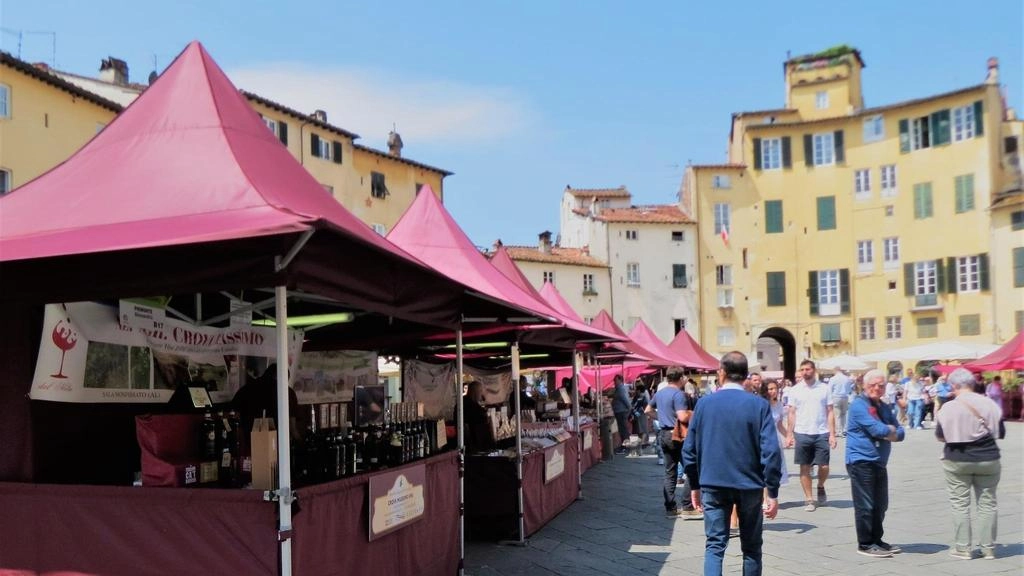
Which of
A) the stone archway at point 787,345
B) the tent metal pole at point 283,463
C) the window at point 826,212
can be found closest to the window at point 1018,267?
the window at point 826,212

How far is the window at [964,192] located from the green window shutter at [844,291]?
236 inches

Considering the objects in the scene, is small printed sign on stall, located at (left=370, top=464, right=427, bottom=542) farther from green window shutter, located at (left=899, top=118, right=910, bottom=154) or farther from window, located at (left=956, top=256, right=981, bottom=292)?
green window shutter, located at (left=899, top=118, right=910, bottom=154)

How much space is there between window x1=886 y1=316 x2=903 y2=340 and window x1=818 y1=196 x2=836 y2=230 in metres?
5.55

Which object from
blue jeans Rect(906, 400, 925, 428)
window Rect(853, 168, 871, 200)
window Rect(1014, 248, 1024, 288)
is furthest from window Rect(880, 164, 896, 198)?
blue jeans Rect(906, 400, 925, 428)

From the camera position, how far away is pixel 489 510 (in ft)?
29.3

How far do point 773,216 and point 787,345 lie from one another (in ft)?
22.9

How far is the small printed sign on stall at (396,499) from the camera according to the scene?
534 centimetres

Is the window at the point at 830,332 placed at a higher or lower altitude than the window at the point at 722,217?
lower

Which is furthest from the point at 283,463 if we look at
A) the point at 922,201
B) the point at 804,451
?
the point at 922,201

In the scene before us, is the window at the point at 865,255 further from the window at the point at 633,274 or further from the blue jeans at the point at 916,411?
the blue jeans at the point at 916,411

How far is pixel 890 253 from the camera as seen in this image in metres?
43.9

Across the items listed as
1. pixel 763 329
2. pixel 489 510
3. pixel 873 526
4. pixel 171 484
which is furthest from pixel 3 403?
pixel 763 329

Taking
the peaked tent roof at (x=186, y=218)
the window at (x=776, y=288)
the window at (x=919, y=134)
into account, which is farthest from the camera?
→ the window at (x=776, y=288)

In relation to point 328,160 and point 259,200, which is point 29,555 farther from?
point 328,160
